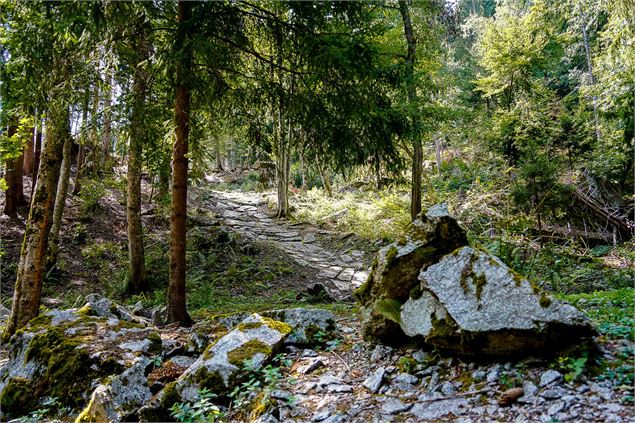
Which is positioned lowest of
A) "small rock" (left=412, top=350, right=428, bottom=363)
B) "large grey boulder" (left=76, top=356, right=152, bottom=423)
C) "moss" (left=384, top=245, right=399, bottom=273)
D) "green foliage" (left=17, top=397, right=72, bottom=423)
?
"green foliage" (left=17, top=397, right=72, bottom=423)

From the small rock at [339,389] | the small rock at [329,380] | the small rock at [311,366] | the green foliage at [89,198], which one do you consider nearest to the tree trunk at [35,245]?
the small rock at [311,366]

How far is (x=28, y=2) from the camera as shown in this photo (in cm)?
522

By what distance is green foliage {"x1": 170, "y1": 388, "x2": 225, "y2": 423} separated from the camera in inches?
124

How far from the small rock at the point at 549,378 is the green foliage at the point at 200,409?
2345 mm

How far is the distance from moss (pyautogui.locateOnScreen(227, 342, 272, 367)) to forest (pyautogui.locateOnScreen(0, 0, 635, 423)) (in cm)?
2

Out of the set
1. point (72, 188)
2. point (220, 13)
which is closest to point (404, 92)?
point (220, 13)

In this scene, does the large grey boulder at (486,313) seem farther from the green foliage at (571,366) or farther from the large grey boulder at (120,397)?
the large grey boulder at (120,397)

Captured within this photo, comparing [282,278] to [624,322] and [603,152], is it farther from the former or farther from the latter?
[603,152]

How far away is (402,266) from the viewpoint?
4043 mm

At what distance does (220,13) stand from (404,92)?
410 cm

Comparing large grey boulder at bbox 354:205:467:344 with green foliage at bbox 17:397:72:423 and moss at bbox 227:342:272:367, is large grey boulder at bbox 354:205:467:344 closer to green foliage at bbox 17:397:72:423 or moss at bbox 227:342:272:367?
moss at bbox 227:342:272:367

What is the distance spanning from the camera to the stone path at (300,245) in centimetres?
1027

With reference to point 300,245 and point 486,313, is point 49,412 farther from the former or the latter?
point 300,245

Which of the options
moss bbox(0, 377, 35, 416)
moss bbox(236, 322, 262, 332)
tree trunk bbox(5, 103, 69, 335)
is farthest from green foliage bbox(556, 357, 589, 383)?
tree trunk bbox(5, 103, 69, 335)
